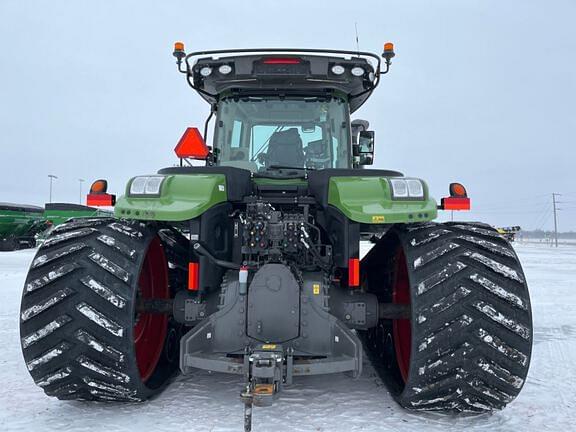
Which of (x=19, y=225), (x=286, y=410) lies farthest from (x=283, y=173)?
(x=19, y=225)

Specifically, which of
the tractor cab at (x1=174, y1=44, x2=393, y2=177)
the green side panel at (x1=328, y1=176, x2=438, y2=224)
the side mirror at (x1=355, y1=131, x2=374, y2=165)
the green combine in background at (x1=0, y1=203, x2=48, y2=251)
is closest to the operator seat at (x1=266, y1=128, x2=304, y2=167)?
the tractor cab at (x1=174, y1=44, x2=393, y2=177)

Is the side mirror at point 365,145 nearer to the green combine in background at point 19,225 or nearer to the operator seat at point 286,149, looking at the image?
the operator seat at point 286,149

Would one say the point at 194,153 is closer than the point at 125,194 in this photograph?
No

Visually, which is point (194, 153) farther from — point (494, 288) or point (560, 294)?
point (560, 294)

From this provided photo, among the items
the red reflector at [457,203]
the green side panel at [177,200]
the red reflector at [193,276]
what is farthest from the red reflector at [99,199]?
the red reflector at [457,203]

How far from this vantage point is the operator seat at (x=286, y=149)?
438cm

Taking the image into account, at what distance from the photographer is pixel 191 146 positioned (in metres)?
4.02

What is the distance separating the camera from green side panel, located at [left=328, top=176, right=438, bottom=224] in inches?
116

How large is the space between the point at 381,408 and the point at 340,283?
0.98 meters

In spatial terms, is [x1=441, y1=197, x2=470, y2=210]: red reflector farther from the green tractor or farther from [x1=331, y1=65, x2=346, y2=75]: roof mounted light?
[x1=331, y1=65, x2=346, y2=75]: roof mounted light

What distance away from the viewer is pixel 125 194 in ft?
10.4

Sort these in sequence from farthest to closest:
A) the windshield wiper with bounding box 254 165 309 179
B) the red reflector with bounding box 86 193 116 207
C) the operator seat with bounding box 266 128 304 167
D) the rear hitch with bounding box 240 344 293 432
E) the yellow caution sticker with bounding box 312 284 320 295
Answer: the operator seat with bounding box 266 128 304 167 < the windshield wiper with bounding box 254 165 309 179 < the red reflector with bounding box 86 193 116 207 < the yellow caution sticker with bounding box 312 284 320 295 < the rear hitch with bounding box 240 344 293 432

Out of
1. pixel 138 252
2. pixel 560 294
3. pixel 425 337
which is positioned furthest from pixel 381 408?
pixel 560 294

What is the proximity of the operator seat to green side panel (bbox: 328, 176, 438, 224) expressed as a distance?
107 cm
